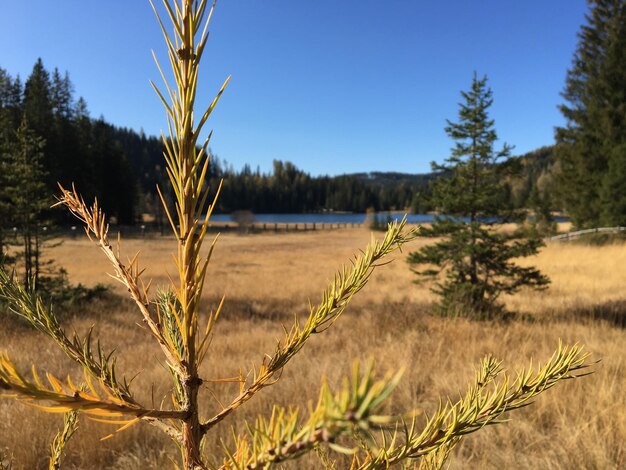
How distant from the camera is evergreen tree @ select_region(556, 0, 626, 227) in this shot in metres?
20.8

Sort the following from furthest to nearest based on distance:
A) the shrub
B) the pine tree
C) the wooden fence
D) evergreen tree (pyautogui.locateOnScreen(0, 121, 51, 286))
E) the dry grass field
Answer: the wooden fence → evergreen tree (pyautogui.locateOnScreen(0, 121, 51, 286)) → the pine tree → the dry grass field → the shrub

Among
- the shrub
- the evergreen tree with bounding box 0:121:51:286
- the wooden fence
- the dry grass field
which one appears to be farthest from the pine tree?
the wooden fence

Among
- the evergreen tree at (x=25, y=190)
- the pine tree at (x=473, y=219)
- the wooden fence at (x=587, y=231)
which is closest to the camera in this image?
the pine tree at (x=473, y=219)

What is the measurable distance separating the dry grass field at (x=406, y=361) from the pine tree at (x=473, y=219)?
0.76m

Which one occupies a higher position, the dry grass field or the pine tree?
the pine tree

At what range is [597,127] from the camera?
2206 cm

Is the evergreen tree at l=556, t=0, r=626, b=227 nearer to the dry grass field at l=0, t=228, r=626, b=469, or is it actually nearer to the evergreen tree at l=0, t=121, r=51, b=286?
the dry grass field at l=0, t=228, r=626, b=469

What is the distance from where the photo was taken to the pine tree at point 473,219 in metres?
7.27

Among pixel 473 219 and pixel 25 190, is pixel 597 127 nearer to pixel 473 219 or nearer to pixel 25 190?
pixel 473 219

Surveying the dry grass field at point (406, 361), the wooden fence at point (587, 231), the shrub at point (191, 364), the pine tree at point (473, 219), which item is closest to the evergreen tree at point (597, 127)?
the wooden fence at point (587, 231)

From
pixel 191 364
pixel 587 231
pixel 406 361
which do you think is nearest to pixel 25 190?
pixel 406 361

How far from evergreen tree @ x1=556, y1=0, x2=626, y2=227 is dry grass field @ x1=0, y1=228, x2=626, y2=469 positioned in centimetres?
1085

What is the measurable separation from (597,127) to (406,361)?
25.2 m

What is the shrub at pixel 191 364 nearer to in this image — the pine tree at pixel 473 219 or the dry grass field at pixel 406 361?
the dry grass field at pixel 406 361
